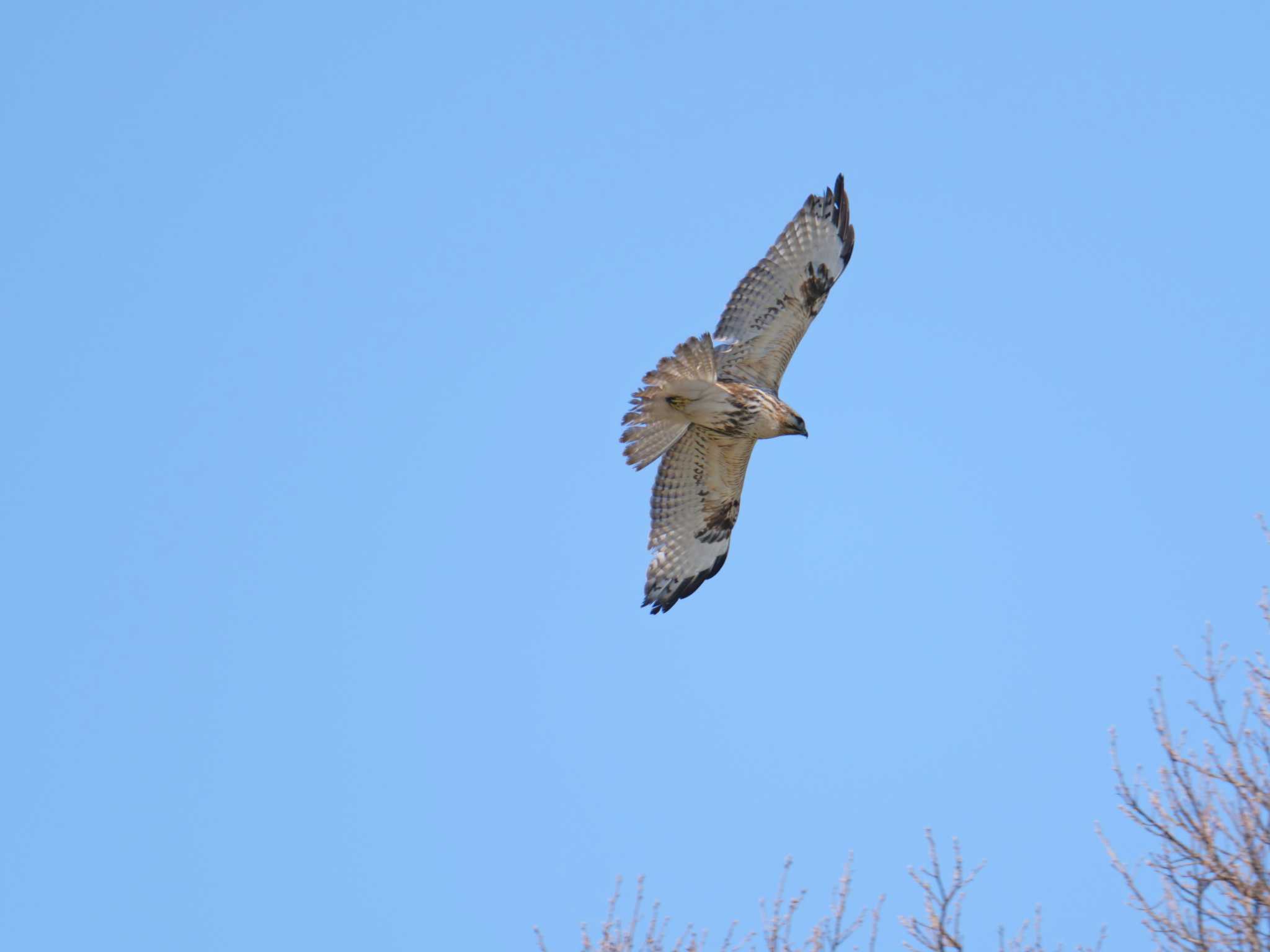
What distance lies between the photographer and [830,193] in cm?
1027

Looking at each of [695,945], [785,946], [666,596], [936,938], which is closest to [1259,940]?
[936,938]

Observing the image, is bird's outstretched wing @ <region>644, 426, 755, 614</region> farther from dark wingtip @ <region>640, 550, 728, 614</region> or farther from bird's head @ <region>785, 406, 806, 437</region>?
bird's head @ <region>785, 406, 806, 437</region>

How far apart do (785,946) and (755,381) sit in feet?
14.2

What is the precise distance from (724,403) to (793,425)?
49 cm

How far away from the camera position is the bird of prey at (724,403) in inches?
372

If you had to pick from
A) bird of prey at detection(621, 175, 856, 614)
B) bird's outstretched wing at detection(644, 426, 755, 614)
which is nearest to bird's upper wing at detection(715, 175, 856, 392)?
bird of prey at detection(621, 175, 856, 614)

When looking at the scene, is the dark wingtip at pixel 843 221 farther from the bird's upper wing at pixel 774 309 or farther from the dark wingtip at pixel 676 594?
the dark wingtip at pixel 676 594

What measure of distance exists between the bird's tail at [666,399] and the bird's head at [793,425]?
59 cm

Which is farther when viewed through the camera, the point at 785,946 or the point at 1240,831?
the point at 785,946

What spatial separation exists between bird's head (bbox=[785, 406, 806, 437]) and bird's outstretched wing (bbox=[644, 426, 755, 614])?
580mm

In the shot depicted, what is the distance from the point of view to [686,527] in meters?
10.4

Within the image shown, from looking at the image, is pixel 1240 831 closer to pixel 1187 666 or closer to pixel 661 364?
pixel 1187 666

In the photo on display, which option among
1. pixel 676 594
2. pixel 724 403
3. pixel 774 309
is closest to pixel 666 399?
pixel 724 403

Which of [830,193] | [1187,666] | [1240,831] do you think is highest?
[830,193]
